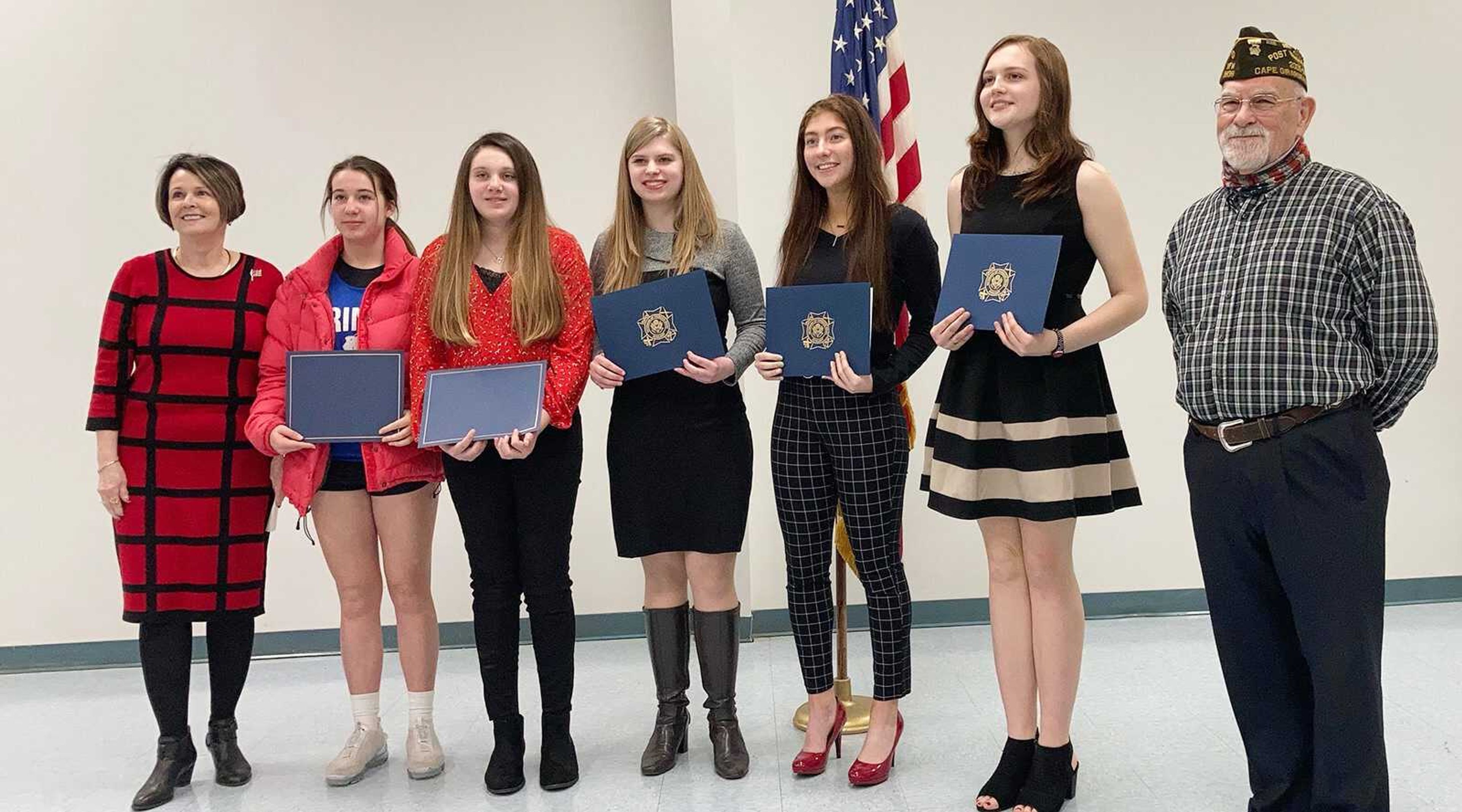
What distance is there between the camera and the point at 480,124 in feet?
14.3

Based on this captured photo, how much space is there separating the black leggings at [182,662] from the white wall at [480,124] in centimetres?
138

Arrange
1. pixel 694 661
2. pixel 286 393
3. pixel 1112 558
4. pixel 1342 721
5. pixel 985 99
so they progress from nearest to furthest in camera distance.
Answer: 1. pixel 1342 721
2. pixel 985 99
3. pixel 286 393
4. pixel 694 661
5. pixel 1112 558

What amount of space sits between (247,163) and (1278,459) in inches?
151

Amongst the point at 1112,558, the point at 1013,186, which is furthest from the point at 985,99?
the point at 1112,558

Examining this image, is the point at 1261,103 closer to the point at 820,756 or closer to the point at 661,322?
the point at 661,322

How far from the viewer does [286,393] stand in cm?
283

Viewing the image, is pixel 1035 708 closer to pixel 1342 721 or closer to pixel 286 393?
pixel 1342 721

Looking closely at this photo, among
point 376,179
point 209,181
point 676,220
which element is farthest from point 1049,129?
point 209,181

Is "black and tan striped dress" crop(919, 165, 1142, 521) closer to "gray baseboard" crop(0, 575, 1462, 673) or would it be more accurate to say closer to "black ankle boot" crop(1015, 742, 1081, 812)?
"black ankle boot" crop(1015, 742, 1081, 812)

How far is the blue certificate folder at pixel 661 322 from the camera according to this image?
2.67m

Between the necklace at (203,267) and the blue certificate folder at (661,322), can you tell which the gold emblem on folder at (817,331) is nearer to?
the blue certificate folder at (661,322)

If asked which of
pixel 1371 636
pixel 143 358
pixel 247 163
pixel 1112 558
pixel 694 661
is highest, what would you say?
pixel 247 163

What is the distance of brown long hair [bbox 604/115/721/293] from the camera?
9.14 feet

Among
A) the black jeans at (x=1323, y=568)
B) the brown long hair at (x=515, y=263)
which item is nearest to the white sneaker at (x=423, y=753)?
the brown long hair at (x=515, y=263)
